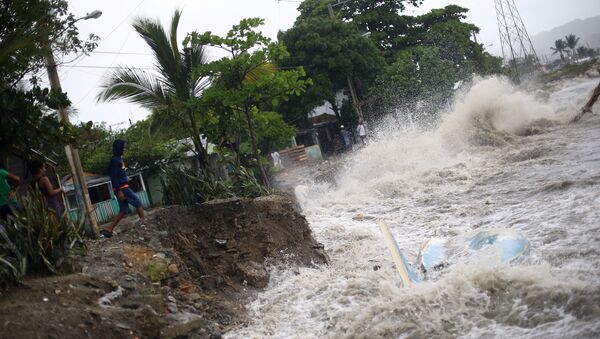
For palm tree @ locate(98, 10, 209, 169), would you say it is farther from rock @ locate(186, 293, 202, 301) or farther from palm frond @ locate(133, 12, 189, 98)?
rock @ locate(186, 293, 202, 301)

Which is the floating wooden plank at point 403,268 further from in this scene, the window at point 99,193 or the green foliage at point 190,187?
the window at point 99,193

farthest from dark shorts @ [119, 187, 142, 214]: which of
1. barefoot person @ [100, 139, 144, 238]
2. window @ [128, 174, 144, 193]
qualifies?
window @ [128, 174, 144, 193]

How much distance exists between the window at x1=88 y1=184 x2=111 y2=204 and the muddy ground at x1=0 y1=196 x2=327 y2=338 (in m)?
17.4

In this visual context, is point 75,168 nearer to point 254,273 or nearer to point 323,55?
point 254,273

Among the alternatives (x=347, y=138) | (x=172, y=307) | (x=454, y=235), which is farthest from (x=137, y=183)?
(x=172, y=307)

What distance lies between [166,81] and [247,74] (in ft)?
6.55

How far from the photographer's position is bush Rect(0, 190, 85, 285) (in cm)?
519

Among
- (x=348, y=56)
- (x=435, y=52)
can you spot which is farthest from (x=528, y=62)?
(x=348, y=56)

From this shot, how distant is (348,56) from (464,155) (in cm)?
1429

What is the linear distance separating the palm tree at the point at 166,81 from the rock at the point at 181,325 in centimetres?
587

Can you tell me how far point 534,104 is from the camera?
79.8ft

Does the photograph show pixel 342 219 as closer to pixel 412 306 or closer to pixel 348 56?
pixel 412 306

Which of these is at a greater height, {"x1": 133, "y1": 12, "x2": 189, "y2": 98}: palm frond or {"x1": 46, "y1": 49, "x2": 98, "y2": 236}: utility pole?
{"x1": 133, "y1": 12, "x2": 189, "y2": 98}: palm frond

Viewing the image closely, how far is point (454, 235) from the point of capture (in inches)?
Result: 355
